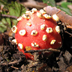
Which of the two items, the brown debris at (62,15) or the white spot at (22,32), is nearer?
the white spot at (22,32)

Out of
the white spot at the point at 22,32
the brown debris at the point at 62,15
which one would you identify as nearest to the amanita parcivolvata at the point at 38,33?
the white spot at the point at 22,32

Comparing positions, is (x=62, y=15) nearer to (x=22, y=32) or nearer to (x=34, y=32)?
(x=34, y=32)

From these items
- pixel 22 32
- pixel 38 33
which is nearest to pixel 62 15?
pixel 38 33

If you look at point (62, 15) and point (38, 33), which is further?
point (62, 15)

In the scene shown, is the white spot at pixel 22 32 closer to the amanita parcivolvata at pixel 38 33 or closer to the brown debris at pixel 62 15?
the amanita parcivolvata at pixel 38 33

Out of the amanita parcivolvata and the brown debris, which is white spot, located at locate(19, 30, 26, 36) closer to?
the amanita parcivolvata

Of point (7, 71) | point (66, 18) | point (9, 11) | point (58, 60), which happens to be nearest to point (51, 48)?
point (58, 60)

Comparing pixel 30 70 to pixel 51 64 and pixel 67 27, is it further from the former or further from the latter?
pixel 67 27

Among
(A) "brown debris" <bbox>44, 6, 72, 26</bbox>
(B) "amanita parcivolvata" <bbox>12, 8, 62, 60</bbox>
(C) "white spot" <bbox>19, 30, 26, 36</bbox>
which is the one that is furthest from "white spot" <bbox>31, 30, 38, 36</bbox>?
(A) "brown debris" <bbox>44, 6, 72, 26</bbox>

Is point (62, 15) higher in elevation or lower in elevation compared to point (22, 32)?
higher
